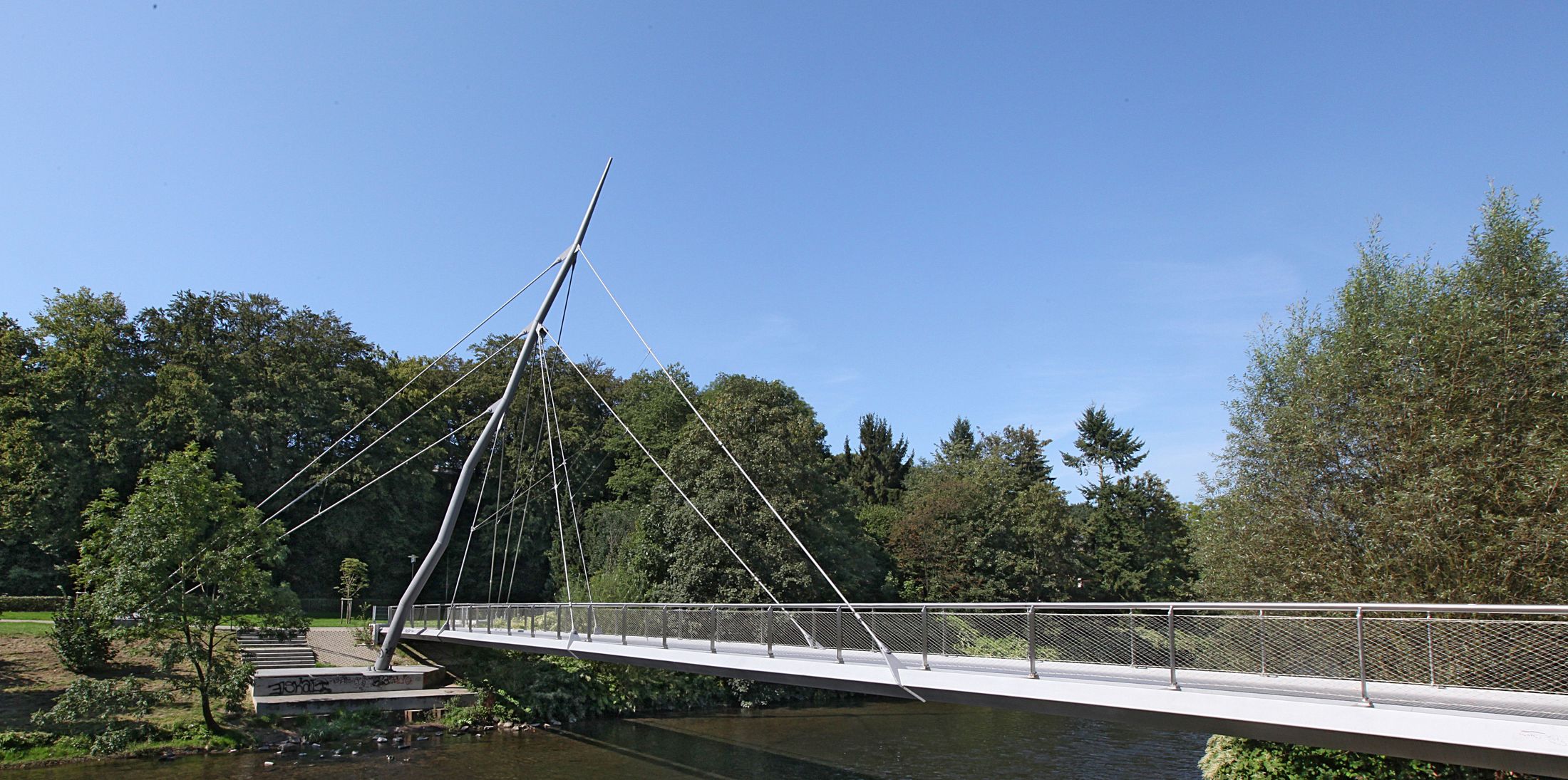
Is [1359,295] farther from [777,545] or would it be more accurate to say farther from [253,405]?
[253,405]

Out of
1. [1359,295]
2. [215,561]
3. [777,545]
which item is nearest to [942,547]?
[777,545]

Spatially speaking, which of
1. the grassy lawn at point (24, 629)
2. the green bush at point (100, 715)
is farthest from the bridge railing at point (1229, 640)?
the grassy lawn at point (24, 629)

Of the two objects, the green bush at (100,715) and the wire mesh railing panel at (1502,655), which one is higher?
the wire mesh railing panel at (1502,655)

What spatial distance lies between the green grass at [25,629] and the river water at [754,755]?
420 inches

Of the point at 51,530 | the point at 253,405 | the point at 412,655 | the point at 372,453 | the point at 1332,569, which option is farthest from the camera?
the point at 372,453

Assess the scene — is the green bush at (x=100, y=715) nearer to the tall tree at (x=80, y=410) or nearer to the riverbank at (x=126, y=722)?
the riverbank at (x=126, y=722)

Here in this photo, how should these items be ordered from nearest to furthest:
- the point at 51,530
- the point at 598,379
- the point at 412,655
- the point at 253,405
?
the point at 412,655 < the point at 51,530 < the point at 253,405 < the point at 598,379

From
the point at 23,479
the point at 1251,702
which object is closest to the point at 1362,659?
the point at 1251,702

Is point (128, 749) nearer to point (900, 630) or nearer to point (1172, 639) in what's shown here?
point (900, 630)

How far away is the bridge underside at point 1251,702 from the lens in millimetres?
8562

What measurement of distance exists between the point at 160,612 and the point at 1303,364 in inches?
1108

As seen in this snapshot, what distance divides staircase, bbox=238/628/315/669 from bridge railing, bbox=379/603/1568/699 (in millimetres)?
19037

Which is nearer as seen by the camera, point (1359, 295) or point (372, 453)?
point (1359, 295)

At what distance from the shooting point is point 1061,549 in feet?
152
